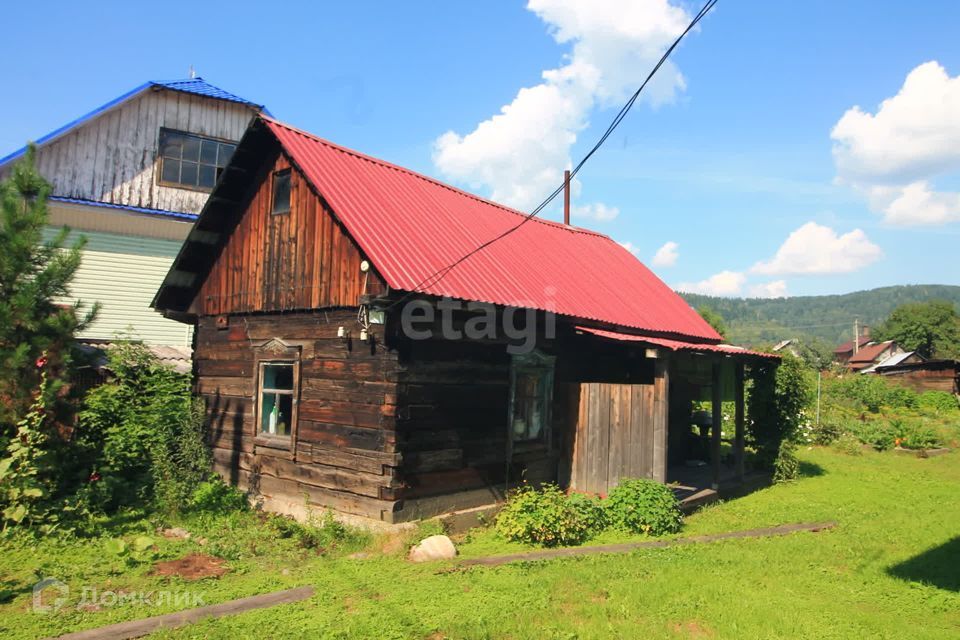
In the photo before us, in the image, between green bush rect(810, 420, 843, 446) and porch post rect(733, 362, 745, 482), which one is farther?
green bush rect(810, 420, 843, 446)

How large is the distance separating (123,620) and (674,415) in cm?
1332

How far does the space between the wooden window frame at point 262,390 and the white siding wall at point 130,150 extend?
9.49 meters

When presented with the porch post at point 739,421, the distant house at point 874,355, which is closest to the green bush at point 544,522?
the porch post at point 739,421

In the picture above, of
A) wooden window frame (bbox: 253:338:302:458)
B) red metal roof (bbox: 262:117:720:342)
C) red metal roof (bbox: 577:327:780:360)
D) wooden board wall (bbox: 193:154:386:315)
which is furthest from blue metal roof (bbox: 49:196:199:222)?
red metal roof (bbox: 577:327:780:360)

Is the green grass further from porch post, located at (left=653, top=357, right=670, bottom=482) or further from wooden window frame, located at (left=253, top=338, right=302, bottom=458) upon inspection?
wooden window frame, located at (left=253, top=338, right=302, bottom=458)

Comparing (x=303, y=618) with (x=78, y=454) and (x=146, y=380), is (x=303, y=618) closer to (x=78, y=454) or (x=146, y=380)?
(x=78, y=454)

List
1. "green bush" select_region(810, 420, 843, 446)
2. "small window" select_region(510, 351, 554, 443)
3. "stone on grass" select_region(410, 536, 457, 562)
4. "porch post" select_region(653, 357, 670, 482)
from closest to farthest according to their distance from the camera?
"stone on grass" select_region(410, 536, 457, 562)
"porch post" select_region(653, 357, 670, 482)
"small window" select_region(510, 351, 554, 443)
"green bush" select_region(810, 420, 843, 446)

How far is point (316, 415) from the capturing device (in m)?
10.4

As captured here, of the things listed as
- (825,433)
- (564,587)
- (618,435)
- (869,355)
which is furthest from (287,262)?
(869,355)

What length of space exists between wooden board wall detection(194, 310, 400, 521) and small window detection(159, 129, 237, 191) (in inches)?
Result: 316

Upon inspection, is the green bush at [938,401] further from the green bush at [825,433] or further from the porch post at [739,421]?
the porch post at [739,421]

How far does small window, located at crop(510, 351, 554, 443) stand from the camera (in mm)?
11391

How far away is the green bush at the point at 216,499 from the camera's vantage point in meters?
10.7

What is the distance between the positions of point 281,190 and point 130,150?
9478 mm
